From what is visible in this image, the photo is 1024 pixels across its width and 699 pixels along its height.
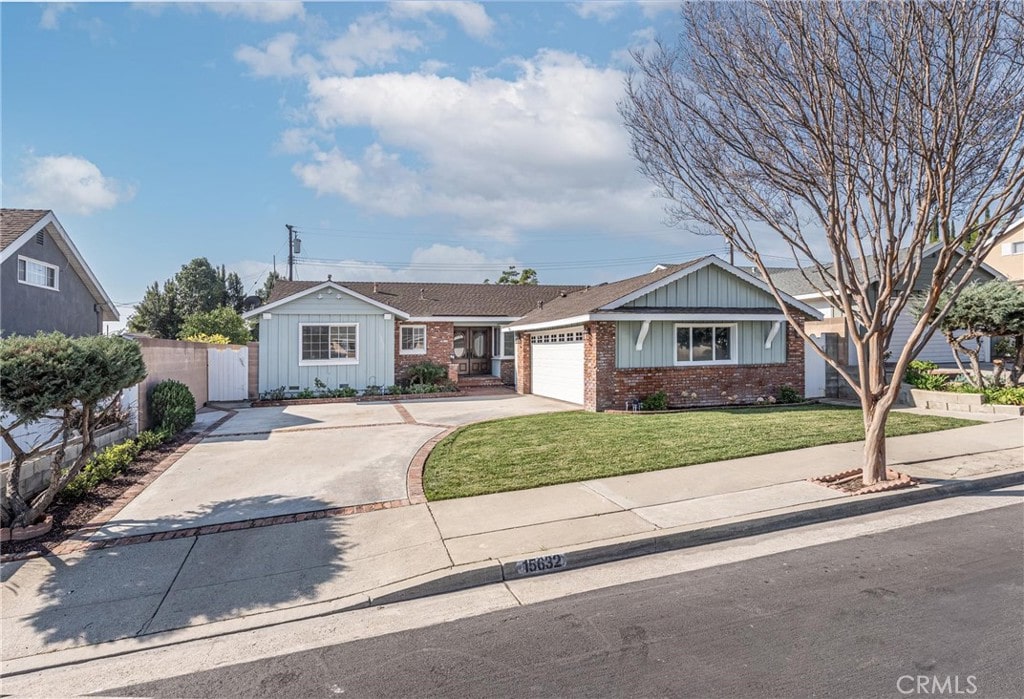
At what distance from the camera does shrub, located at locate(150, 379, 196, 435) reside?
36.0 ft

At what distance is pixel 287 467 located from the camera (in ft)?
28.1

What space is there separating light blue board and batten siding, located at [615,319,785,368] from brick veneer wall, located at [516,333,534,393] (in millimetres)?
4943

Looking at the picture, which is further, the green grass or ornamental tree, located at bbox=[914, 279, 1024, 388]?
ornamental tree, located at bbox=[914, 279, 1024, 388]

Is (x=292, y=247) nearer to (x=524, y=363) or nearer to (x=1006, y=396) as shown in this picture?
(x=524, y=363)

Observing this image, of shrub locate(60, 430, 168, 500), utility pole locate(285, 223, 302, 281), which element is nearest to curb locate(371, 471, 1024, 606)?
shrub locate(60, 430, 168, 500)

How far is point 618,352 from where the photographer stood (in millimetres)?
14016

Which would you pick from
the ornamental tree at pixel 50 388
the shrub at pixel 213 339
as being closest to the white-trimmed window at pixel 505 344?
the shrub at pixel 213 339

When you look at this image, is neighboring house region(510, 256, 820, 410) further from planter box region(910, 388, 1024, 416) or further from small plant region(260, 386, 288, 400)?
small plant region(260, 386, 288, 400)

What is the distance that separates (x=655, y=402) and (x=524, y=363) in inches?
231

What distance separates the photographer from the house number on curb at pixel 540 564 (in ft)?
16.1

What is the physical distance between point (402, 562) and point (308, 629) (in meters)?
1.08

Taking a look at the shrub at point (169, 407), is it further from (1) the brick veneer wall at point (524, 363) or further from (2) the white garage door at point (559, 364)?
(1) the brick veneer wall at point (524, 363)

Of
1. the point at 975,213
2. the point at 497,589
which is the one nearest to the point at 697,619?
the point at 497,589

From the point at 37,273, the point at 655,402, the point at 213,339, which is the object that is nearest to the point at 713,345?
the point at 655,402
